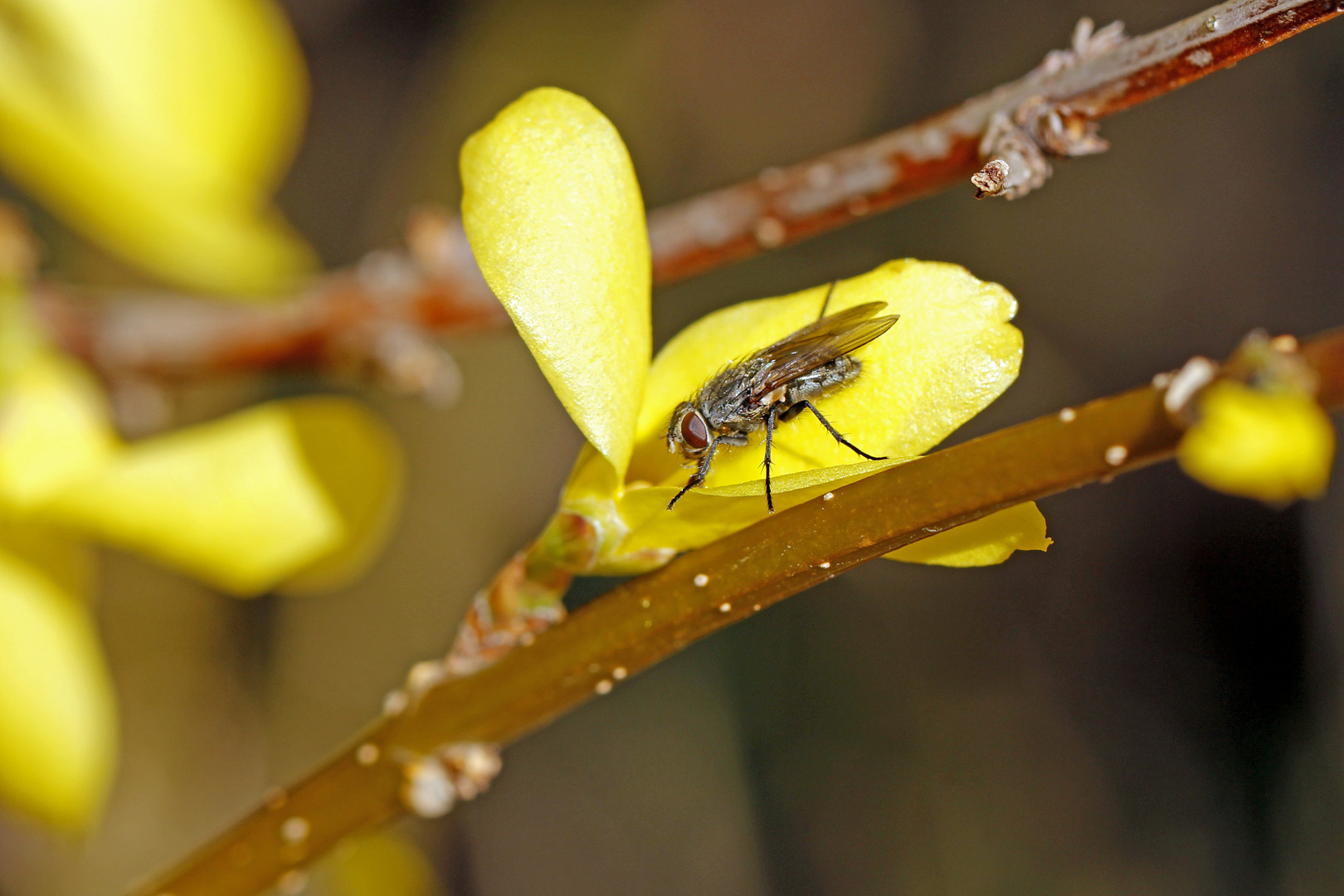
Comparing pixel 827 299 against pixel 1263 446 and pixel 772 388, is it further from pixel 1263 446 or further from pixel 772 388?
pixel 1263 446

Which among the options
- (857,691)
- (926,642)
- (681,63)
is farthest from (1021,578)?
(681,63)

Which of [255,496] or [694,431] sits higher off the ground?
[255,496]

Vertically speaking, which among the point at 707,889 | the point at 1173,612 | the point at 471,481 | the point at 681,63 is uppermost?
the point at 681,63

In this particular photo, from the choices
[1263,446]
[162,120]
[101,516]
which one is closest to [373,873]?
[101,516]

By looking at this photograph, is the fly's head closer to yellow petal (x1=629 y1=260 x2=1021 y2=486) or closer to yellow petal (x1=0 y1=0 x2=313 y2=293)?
yellow petal (x1=629 y1=260 x2=1021 y2=486)

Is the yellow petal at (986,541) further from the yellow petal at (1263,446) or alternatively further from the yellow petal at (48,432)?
the yellow petal at (48,432)

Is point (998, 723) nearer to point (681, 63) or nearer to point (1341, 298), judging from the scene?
point (1341, 298)

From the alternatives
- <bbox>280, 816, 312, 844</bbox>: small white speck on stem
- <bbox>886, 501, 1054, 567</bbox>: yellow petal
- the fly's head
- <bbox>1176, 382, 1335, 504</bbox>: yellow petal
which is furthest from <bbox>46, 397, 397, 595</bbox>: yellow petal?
<bbox>1176, 382, 1335, 504</bbox>: yellow petal
